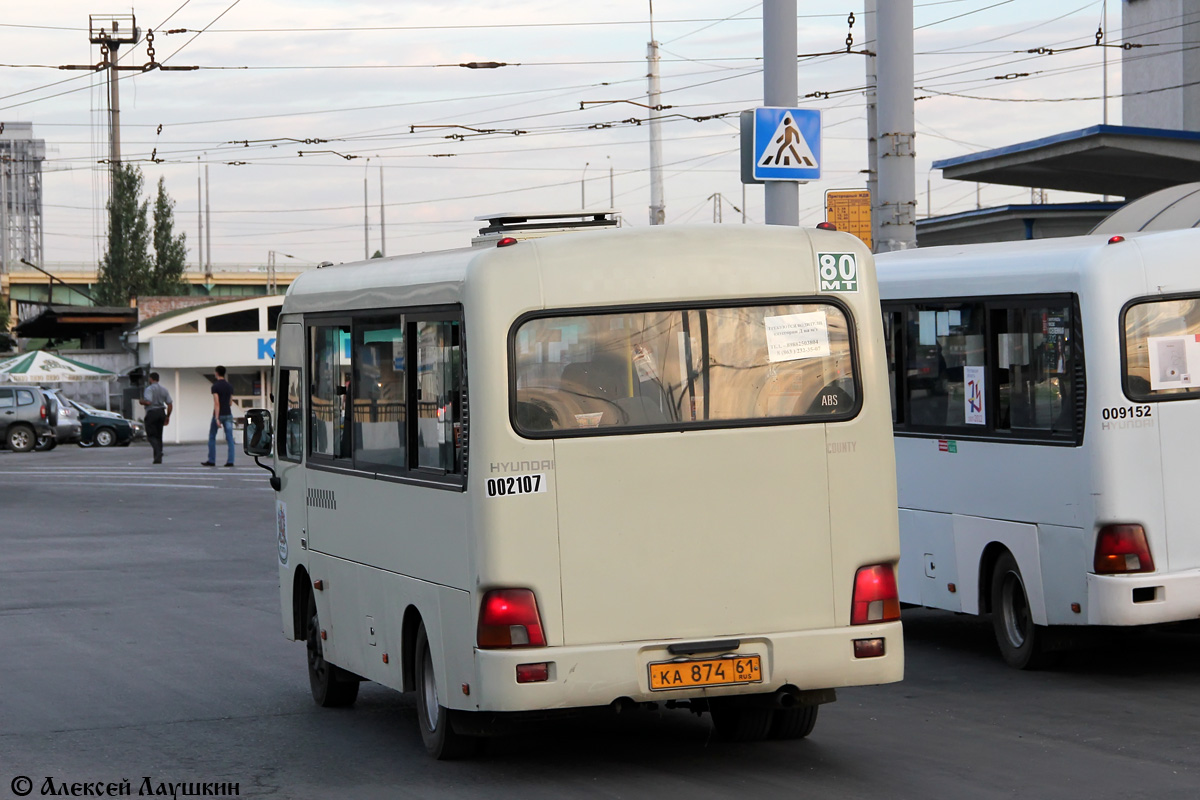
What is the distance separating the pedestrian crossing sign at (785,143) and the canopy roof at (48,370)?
4526 centimetres

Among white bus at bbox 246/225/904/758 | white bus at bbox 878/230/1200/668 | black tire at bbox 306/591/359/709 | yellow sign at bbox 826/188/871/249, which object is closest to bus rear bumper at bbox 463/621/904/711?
white bus at bbox 246/225/904/758

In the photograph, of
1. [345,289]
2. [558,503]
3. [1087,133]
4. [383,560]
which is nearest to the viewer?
[558,503]

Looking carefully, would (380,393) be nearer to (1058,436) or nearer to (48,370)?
(1058,436)

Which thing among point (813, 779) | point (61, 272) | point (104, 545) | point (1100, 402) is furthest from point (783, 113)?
point (61, 272)

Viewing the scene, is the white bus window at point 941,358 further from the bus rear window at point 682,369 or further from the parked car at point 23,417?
the parked car at point 23,417

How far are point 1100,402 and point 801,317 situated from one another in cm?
Answer: 308

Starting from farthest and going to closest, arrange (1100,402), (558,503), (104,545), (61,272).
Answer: (61,272)
(104,545)
(1100,402)
(558,503)

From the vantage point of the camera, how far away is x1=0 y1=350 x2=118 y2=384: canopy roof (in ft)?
186

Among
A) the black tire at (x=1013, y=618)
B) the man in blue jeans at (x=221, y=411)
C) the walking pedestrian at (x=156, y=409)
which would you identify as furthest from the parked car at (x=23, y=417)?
the black tire at (x=1013, y=618)

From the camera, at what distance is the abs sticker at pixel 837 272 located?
26.9 feet

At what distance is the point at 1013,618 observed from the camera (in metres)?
11.5

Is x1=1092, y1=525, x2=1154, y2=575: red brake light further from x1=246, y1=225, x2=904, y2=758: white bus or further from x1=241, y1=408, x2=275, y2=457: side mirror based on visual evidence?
x1=241, y1=408, x2=275, y2=457: side mirror

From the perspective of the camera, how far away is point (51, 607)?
15367 mm

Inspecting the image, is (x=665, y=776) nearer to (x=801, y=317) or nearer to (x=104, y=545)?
(x=801, y=317)
